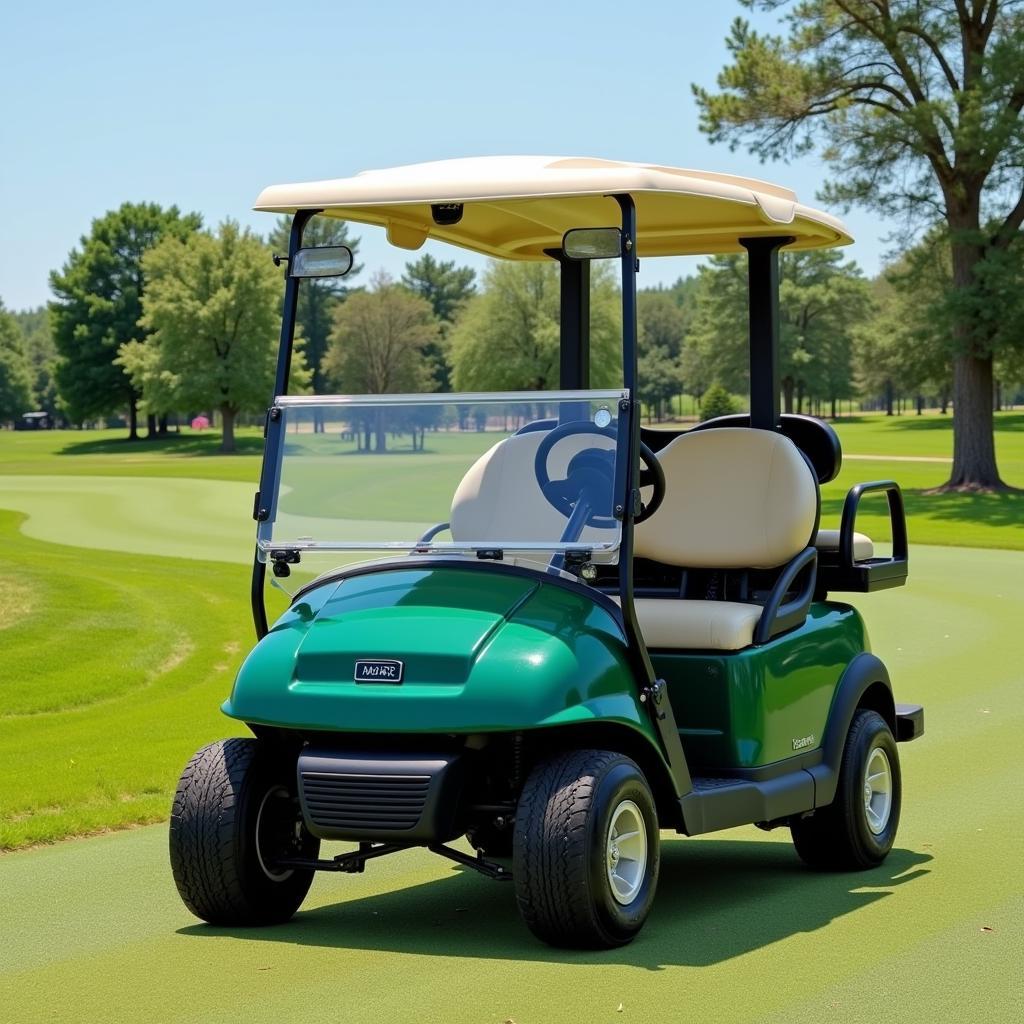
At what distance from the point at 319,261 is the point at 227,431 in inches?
2453

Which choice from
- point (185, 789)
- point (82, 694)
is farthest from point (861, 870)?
point (82, 694)

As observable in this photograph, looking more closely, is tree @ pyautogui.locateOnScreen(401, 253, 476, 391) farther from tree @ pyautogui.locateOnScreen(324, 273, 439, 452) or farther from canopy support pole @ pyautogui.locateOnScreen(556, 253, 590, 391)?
canopy support pole @ pyautogui.locateOnScreen(556, 253, 590, 391)

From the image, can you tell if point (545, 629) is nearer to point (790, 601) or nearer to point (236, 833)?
point (236, 833)

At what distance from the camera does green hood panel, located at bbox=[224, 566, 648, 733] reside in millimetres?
4574

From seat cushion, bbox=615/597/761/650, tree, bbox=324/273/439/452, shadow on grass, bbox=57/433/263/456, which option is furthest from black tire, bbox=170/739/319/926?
shadow on grass, bbox=57/433/263/456

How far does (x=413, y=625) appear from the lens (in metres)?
4.80

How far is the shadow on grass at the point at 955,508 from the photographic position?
27891mm

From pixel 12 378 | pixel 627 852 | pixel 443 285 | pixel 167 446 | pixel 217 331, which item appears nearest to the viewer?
pixel 627 852

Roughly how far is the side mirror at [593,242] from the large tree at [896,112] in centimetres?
Answer: 2742

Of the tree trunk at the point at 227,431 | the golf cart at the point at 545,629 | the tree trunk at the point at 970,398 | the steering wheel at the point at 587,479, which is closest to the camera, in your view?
the golf cart at the point at 545,629

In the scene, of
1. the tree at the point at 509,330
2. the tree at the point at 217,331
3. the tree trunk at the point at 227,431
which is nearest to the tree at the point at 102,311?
the tree at the point at 217,331

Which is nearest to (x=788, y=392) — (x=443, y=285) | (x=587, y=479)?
(x=443, y=285)

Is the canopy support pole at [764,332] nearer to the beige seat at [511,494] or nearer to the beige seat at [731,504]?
the beige seat at [731,504]

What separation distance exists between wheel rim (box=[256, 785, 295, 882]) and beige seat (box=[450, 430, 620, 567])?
989 mm
